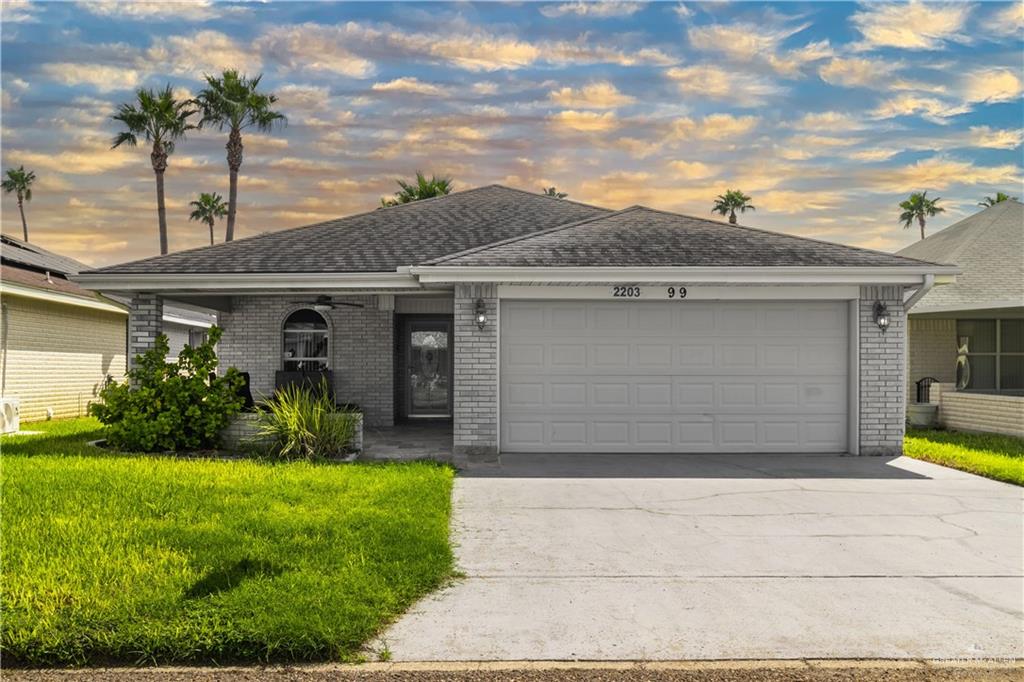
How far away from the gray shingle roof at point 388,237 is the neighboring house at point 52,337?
465cm

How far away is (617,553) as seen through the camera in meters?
6.70

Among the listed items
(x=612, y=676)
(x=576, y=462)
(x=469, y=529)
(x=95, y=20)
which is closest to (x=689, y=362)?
(x=576, y=462)

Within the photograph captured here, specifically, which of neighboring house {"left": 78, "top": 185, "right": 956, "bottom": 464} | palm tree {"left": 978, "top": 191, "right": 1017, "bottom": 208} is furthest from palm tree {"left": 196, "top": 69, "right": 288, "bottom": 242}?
palm tree {"left": 978, "top": 191, "right": 1017, "bottom": 208}

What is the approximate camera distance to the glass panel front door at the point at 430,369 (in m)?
18.7

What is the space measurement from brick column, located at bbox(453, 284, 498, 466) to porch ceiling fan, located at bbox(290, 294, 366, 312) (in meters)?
4.80

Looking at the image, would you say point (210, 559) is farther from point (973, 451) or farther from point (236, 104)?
point (236, 104)

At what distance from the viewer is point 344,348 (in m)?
17.3

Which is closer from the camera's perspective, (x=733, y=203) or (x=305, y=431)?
(x=305, y=431)

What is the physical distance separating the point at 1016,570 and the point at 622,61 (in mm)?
13297

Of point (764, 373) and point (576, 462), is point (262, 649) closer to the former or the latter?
point (576, 462)

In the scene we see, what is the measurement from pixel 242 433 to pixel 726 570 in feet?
28.9

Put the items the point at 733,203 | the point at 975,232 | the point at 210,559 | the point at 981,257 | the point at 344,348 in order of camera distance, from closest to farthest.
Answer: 1. the point at 210,559
2. the point at 344,348
3. the point at 981,257
4. the point at 975,232
5. the point at 733,203

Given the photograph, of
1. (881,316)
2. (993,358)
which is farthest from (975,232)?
(881,316)

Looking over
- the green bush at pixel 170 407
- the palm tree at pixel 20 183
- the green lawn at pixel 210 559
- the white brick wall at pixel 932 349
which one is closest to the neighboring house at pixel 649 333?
the green bush at pixel 170 407
